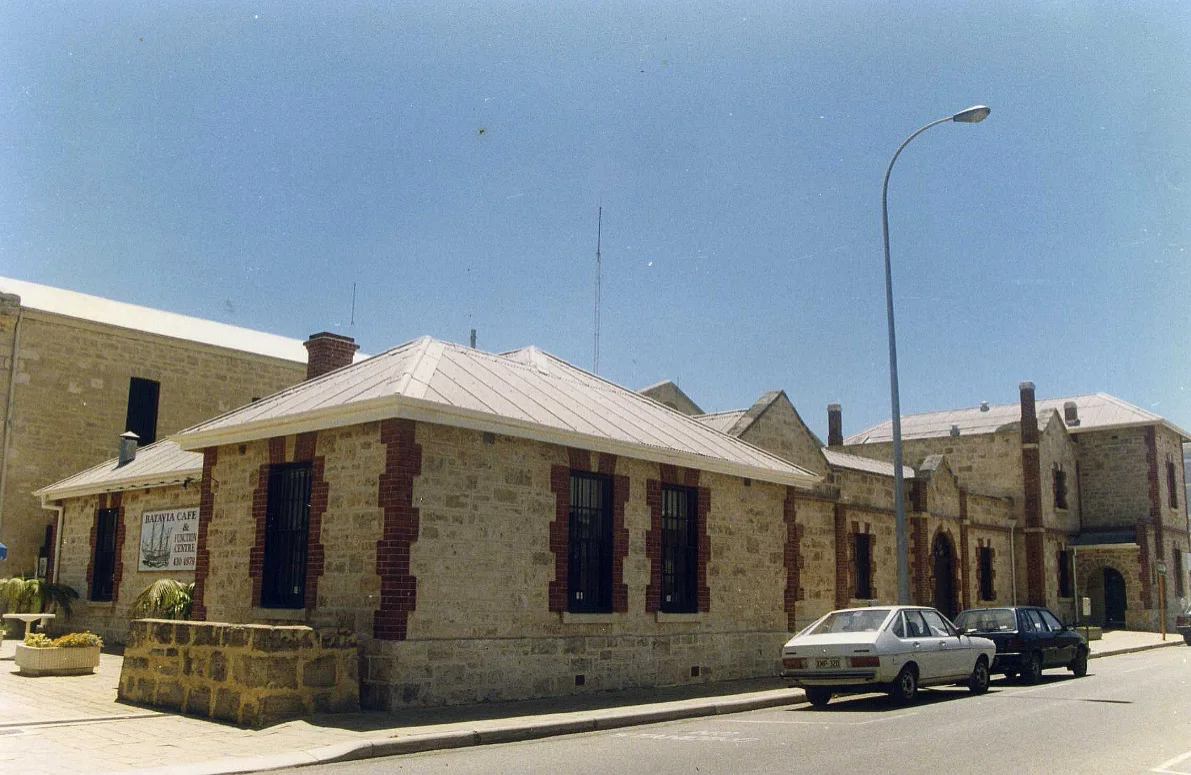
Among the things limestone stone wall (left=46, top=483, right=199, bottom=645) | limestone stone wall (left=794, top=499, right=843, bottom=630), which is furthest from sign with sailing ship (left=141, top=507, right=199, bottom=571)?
limestone stone wall (left=794, top=499, right=843, bottom=630)

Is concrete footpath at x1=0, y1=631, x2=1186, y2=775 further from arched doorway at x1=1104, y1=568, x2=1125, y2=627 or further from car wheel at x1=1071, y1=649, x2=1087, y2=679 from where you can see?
arched doorway at x1=1104, y1=568, x2=1125, y2=627

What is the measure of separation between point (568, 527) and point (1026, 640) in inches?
384

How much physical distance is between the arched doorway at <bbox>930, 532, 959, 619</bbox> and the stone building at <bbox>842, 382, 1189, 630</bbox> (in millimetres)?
6810

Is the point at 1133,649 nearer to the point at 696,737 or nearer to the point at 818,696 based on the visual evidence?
the point at 818,696

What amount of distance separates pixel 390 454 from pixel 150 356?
1907cm

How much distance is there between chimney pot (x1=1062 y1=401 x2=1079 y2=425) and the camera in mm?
42875

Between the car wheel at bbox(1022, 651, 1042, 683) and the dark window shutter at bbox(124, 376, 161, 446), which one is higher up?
the dark window shutter at bbox(124, 376, 161, 446)

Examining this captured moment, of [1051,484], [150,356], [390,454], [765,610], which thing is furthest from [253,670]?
[1051,484]

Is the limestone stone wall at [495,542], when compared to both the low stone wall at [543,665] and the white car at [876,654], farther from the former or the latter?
the white car at [876,654]

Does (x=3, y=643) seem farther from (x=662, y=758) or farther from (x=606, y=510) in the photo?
(x=662, y=758)

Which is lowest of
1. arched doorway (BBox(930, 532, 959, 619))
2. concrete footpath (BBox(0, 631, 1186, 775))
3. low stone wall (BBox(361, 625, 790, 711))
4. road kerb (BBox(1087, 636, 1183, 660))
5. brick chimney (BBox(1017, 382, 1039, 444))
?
road kerb (BBox(1087, 636, 1183, 660))

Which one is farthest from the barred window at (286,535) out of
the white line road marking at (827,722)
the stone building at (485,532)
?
the white line road marking at (827,722)

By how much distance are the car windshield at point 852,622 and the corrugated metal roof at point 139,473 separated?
12.0 meters

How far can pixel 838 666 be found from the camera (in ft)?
46.8
